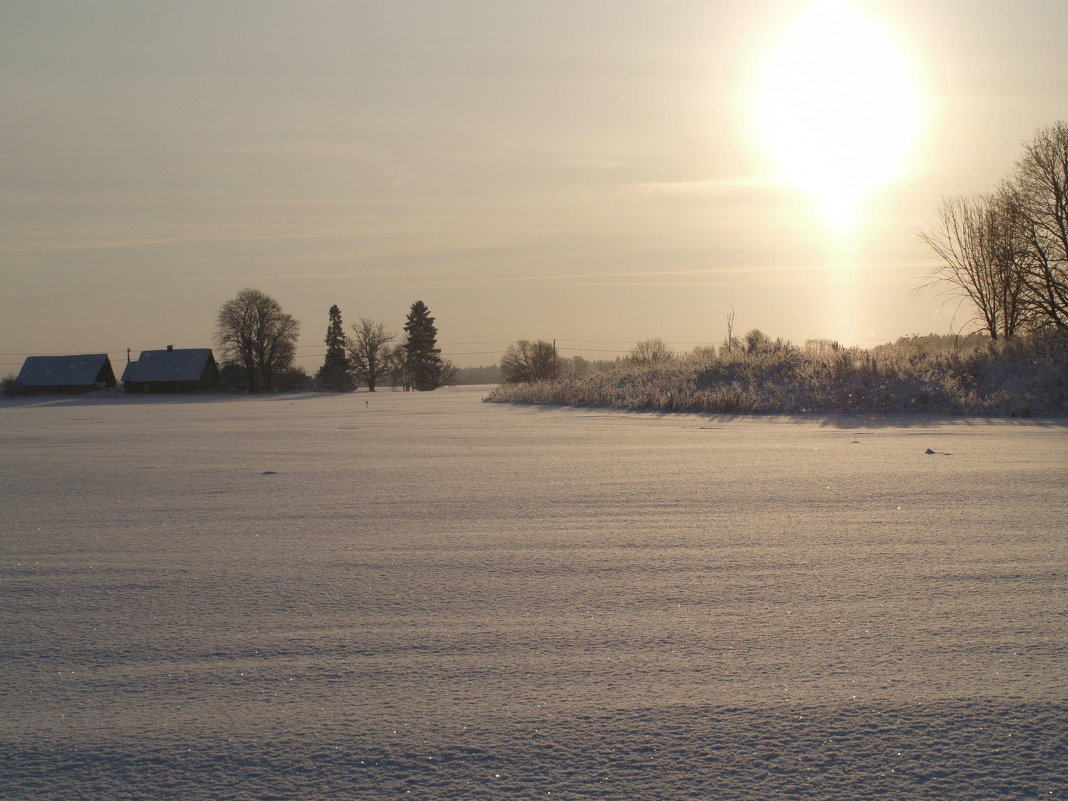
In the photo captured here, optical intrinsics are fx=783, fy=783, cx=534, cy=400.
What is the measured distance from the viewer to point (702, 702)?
8.82 feet

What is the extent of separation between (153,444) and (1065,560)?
12.5 m

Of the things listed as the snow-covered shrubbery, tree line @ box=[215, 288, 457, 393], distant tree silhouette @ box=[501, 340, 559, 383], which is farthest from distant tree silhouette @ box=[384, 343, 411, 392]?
the snow-covered shrubbery

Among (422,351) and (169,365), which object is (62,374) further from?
(422,351)

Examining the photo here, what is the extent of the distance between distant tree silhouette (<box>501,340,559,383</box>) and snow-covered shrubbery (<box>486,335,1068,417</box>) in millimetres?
24841

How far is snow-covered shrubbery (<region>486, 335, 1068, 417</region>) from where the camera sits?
54.0 ft

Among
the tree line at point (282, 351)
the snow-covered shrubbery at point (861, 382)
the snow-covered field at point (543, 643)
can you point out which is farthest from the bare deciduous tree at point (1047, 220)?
the tree line at point (282, 351)

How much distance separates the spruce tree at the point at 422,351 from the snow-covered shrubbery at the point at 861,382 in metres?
45.6

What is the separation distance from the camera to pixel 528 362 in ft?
164

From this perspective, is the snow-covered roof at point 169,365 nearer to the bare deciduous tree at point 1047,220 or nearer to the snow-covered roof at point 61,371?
the snow-covered roof at point 61,371

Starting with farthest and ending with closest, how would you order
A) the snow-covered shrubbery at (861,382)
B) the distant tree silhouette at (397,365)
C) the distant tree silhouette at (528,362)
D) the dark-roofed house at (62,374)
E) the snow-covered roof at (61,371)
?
the distant tree silhouette at (397,365)
the snow-covered roof at (61,371)
the dark-roofed house at (62,374)
the distant tree silhouette at (528,362)
the snow-covered shrubbery at (861,382)

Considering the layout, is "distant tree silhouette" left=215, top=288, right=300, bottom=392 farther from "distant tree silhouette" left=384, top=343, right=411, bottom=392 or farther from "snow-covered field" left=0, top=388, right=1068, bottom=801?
"snow-covered field" left=0, top=388, right=1068, bottom=801

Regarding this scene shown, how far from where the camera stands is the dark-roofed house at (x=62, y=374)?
62.5 m

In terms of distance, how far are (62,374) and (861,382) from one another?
64.7 m

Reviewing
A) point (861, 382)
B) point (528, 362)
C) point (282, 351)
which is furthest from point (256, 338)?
point (861, 382)
